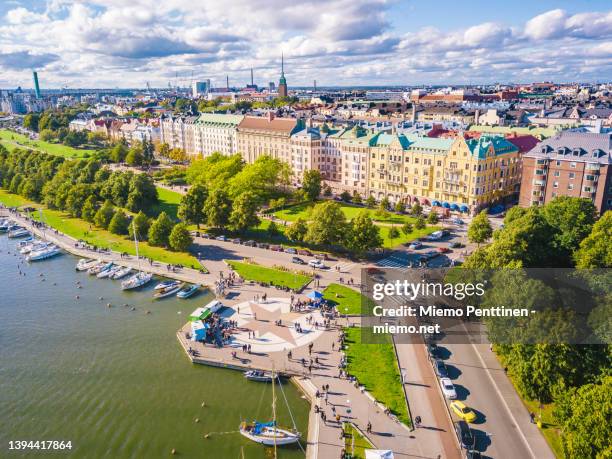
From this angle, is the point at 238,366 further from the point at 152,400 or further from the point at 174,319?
the point at 174,319

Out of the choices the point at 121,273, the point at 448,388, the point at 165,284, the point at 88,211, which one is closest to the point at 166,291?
the point at 165,284

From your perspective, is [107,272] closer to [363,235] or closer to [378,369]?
[363,235]

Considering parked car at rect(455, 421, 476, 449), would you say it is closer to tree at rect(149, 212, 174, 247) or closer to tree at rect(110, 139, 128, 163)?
tree at rect(149, 212, 174, 247)

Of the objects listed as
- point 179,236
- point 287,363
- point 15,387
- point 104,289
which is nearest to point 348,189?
point 179,236

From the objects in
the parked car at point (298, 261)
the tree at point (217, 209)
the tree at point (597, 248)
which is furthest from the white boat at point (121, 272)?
the tree at point (597, 248)

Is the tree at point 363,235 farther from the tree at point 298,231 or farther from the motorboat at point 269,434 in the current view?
the motorboat at point 269,434

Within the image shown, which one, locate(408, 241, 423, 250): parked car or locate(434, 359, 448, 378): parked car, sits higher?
locate(408, 241, 423, 250): parked car

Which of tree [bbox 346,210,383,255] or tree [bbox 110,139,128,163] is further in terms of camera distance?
tree [bbox 110,139,128,163]

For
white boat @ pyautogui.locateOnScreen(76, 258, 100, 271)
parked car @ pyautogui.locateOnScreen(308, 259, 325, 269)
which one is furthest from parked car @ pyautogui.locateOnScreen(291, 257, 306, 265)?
white boat @ pyautogui.locateOnScreen(76, 258, 100, 271)
